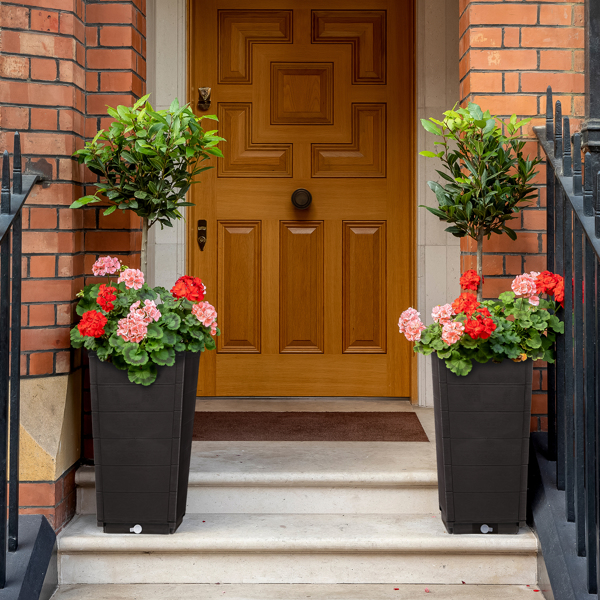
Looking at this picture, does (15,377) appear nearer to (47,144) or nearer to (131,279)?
(131,279)

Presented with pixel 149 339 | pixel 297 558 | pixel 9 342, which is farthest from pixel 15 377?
pixel 297 558

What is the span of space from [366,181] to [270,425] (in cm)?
133

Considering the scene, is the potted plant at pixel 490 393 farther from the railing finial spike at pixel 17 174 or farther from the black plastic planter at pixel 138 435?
the railing finial spike at pixel 17 174

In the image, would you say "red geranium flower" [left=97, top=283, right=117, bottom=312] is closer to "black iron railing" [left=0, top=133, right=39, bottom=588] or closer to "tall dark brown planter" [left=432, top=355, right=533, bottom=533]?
"black iron railing" [left=0, top=133, right=39, bottom=588]

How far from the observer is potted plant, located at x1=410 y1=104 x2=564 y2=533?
198 cm

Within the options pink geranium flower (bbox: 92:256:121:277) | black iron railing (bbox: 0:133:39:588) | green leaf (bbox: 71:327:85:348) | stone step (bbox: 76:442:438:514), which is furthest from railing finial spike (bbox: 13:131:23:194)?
stone step (bbox: 76:442:438:514)

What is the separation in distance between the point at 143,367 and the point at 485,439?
1.05 m

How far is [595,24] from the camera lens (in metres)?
2.19

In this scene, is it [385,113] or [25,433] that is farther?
[385,113]

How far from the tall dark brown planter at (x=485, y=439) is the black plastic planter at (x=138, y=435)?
814 mm

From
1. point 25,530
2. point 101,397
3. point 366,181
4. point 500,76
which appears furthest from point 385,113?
point 25,530

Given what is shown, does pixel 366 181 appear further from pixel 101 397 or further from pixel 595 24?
pixel 101 397

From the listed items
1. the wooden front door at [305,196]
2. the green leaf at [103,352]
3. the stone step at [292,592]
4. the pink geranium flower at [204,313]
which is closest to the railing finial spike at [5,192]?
the green leaf at [103,352]

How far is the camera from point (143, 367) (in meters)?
1.99
